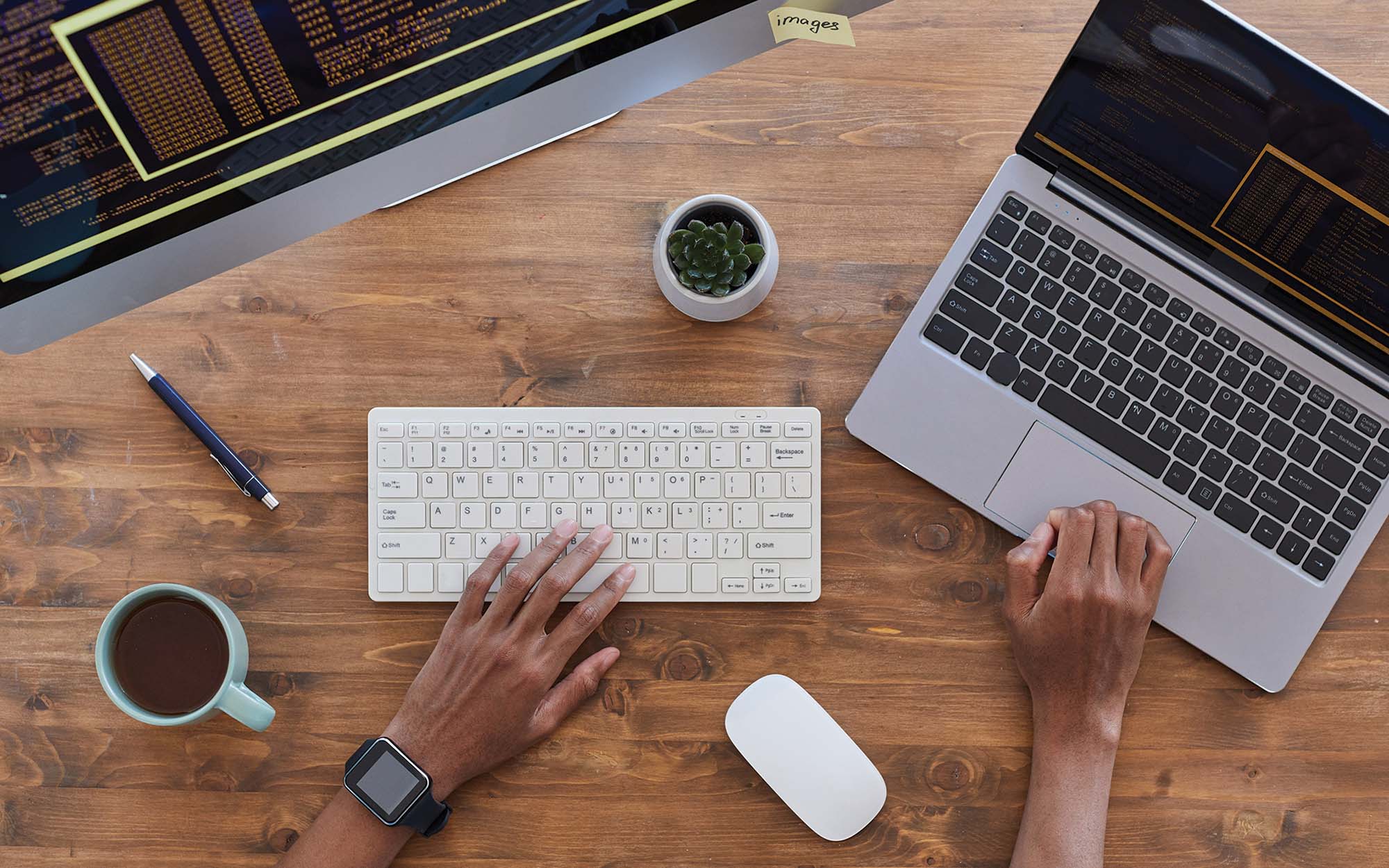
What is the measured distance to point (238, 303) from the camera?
2.95ft

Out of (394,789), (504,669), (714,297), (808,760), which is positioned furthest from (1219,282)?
(394,789)

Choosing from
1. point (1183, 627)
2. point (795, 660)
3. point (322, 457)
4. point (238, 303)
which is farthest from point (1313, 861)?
point (238, 303)

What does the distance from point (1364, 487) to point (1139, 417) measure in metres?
0.21

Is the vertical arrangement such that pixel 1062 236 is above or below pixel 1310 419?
above

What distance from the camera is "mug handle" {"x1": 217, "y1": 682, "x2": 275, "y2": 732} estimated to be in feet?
2.59

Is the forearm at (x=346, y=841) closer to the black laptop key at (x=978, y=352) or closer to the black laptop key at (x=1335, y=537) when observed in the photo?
the black laptop key at (x=978, y=352)

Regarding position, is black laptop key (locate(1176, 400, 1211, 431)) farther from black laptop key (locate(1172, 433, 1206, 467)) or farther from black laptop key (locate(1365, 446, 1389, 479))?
black laptop key (locate(1365, 446, 1389, 479))

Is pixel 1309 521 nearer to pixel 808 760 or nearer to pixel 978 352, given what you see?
pixel 978 352

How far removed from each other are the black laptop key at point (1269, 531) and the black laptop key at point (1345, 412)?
0.37 feet

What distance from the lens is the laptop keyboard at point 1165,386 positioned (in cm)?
83

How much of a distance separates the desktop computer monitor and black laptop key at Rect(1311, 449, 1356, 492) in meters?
0.58

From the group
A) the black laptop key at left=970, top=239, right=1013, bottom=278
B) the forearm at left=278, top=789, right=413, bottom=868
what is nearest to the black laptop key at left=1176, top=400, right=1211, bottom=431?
the black laptop key at left=970, top=239, right=1013, bottom=278

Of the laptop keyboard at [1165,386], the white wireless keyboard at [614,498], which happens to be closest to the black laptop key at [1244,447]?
the laptop keyboard at [1165,386]

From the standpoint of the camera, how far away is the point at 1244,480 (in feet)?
2.72
